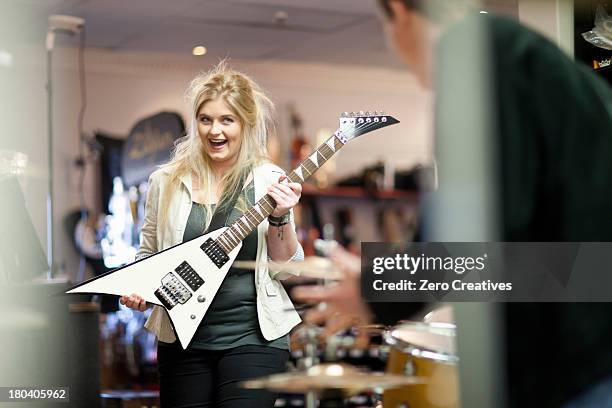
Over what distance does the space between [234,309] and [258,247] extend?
18cm

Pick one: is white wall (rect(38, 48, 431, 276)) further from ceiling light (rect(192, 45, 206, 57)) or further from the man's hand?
the man's hand

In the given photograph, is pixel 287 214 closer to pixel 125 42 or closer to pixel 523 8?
pixel 523 8

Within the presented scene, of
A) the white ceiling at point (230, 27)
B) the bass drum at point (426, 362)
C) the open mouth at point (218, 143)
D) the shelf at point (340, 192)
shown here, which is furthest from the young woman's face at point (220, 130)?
the shelf at point (340, 192)

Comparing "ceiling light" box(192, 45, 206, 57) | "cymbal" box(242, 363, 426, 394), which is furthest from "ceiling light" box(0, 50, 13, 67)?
"ceiling light" box(192, 45, 206, 57)

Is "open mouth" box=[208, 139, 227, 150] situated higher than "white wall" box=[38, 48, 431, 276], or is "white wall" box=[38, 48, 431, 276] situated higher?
"white wall" box=[38, 48, 431, 276]

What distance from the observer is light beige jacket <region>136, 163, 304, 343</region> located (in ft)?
10.3

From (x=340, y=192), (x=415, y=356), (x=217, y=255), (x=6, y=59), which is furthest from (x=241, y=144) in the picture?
(x=340, y=192)

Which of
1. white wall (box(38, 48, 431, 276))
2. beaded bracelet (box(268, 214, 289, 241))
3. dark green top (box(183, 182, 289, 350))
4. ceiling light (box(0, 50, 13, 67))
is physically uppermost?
white wall (box(38, 48, 431, 276))

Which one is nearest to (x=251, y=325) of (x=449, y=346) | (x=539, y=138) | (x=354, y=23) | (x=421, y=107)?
(x=449, y=346)

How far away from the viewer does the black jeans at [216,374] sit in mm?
3090

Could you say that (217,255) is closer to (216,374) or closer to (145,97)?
(216,374)

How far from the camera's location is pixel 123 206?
6.86 metres

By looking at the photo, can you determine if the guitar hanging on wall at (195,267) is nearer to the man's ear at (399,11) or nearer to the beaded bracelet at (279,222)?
the beaded bracelet at (279,222)

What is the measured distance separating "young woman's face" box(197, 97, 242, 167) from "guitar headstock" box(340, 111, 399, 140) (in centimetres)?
29
